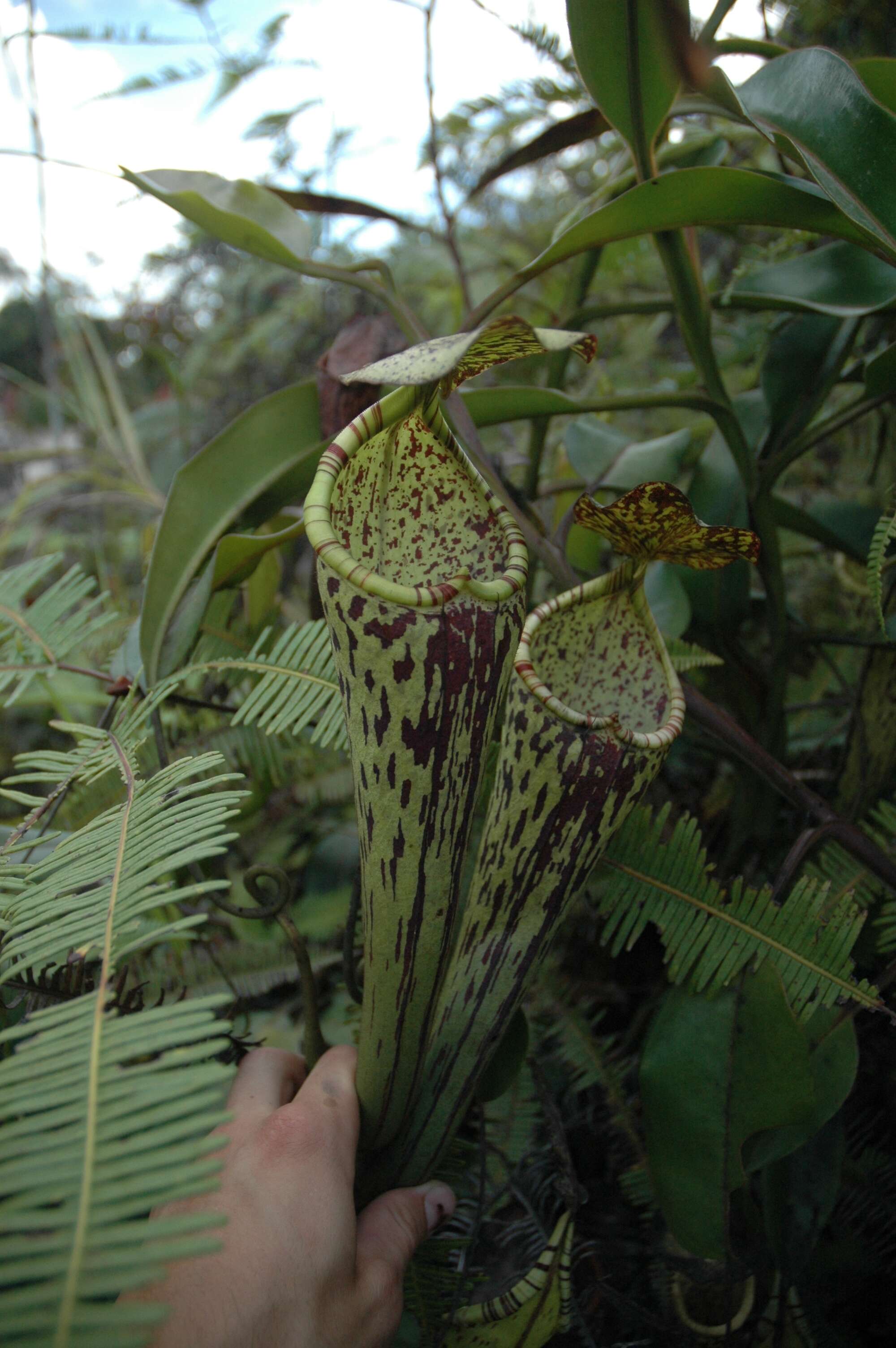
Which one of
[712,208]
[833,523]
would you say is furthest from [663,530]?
[833,523]

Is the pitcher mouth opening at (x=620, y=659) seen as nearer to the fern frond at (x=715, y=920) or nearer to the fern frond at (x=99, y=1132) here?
the fern frond at (x=715, y=920)

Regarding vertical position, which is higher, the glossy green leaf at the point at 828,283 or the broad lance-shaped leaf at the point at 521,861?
the glossy green leaf at the point at 828,283

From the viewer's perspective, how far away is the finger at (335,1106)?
527mm

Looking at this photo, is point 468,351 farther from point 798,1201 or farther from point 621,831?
point 798,1201

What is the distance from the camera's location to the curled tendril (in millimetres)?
654

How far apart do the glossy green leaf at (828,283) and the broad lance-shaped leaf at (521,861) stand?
353 mm

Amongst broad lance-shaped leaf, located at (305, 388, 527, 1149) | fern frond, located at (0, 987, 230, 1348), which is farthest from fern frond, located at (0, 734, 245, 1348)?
broad lance-shaped leaf, located at (305, 388, 527, 1149)

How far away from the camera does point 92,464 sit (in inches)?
89.0

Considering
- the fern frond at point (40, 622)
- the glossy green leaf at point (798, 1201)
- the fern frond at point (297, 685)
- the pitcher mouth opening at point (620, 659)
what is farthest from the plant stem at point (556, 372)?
the glossy green leaf at point (798, 1201)

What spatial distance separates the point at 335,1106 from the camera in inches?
22.2

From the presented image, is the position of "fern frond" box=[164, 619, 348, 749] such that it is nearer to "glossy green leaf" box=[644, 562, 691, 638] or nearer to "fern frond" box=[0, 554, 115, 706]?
"fern frond" box=[0, 554, 115, 706]

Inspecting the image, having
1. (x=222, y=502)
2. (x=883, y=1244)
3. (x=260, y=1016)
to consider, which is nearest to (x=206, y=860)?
(x=260, y=1016)

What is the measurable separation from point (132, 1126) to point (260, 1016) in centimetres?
76

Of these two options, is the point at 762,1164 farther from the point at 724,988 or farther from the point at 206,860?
the point at 206,860
